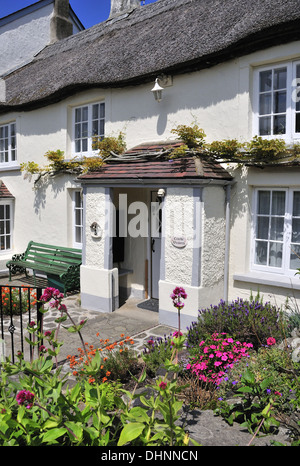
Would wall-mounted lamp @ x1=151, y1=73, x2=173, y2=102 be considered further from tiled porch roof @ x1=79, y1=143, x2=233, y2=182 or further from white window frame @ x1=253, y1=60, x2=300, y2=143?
white window frame @ x1=253, y1=60, x2=300, y2=143

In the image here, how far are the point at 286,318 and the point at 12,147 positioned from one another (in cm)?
999

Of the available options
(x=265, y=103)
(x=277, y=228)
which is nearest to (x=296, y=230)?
(x=277, y=228)

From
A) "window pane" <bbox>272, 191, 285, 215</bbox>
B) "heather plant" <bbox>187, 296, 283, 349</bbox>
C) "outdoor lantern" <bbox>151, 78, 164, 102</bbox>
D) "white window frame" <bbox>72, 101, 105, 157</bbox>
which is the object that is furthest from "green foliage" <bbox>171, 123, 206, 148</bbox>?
"heather plant" <bbox>187, 296, 283, 349</bbox>

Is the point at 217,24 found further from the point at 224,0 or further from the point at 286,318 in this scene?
the point at 286,318

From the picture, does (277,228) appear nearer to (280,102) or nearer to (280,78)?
(280,102)

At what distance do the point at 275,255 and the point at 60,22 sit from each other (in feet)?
40.4

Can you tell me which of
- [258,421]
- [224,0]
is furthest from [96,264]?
[224,0]

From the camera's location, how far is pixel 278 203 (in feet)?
21.8

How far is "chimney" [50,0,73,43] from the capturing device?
13.5 meters

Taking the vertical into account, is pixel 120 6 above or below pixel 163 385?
above

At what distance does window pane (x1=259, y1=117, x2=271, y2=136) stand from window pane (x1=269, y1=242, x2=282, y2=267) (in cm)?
206

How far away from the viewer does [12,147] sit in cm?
1201

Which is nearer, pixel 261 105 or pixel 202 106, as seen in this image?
pixel 261 105

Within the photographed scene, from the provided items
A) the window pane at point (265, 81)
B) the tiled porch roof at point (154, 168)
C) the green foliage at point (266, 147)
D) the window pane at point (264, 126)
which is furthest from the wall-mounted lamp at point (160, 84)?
the green foliage at point (266, 147)
